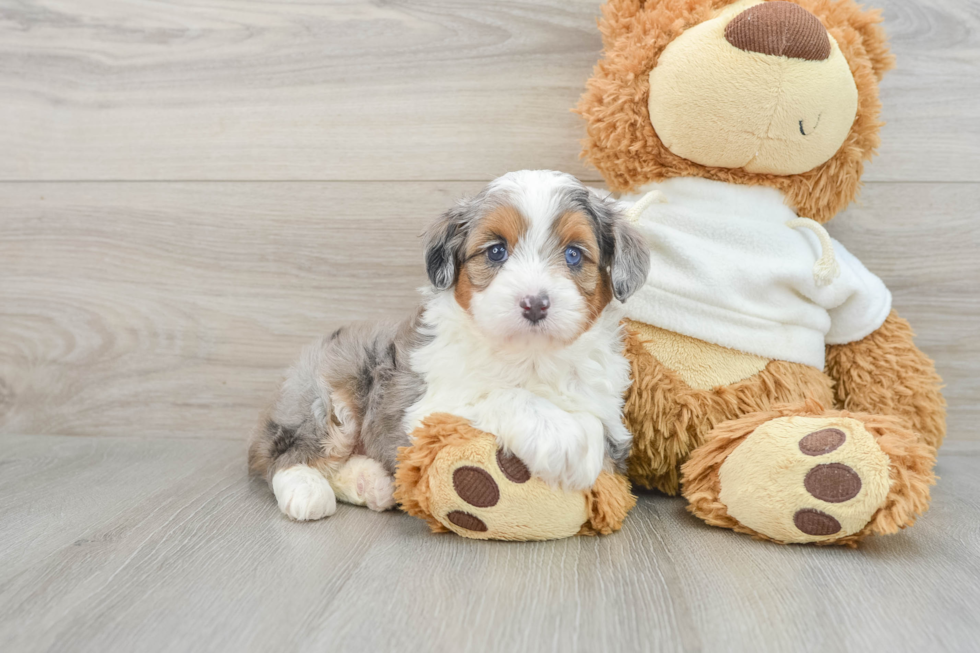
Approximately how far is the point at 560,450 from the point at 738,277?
66 cm

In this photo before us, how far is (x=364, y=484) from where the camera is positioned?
67.9 inches

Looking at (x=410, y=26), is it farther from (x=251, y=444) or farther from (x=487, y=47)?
(x=251, y=444)

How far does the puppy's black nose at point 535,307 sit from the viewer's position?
53.6 inches

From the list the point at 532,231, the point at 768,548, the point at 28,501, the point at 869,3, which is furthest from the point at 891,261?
the point at 28,501

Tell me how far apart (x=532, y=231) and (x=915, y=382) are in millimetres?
1127

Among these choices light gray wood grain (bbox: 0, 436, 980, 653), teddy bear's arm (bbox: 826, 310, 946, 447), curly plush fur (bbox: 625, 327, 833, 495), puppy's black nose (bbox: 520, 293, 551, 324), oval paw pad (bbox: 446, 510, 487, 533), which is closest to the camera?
light gray wood grain (bbox: 0, 436, 980, 653)

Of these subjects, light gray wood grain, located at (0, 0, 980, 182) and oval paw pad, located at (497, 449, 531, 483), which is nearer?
oval paw pad, located at (497, 449, 531, 483)

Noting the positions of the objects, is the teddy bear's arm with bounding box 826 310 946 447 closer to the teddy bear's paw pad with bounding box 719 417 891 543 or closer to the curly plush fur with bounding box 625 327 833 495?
the curly plush fur with bounding box 625 327 833 495

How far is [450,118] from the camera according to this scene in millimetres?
2217

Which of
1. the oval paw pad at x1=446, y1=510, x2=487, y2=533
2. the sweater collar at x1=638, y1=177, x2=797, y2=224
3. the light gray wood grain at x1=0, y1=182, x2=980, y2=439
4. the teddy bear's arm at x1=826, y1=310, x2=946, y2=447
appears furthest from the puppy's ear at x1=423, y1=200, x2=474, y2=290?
the teddy bear's arm at x1=826, y1=310, x2=946, y2=447

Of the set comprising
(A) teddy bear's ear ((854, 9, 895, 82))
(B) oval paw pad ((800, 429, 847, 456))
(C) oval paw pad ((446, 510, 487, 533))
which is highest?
(A) teddy bear's ear ((854, 9, 895, 82))

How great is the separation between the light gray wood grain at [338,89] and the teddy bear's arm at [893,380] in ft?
1.78

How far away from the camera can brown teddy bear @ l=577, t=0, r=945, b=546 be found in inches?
64.7

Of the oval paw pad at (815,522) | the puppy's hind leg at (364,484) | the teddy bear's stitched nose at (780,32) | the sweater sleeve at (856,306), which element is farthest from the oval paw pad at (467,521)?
the teddy bear's stitched nose at (780,32)
